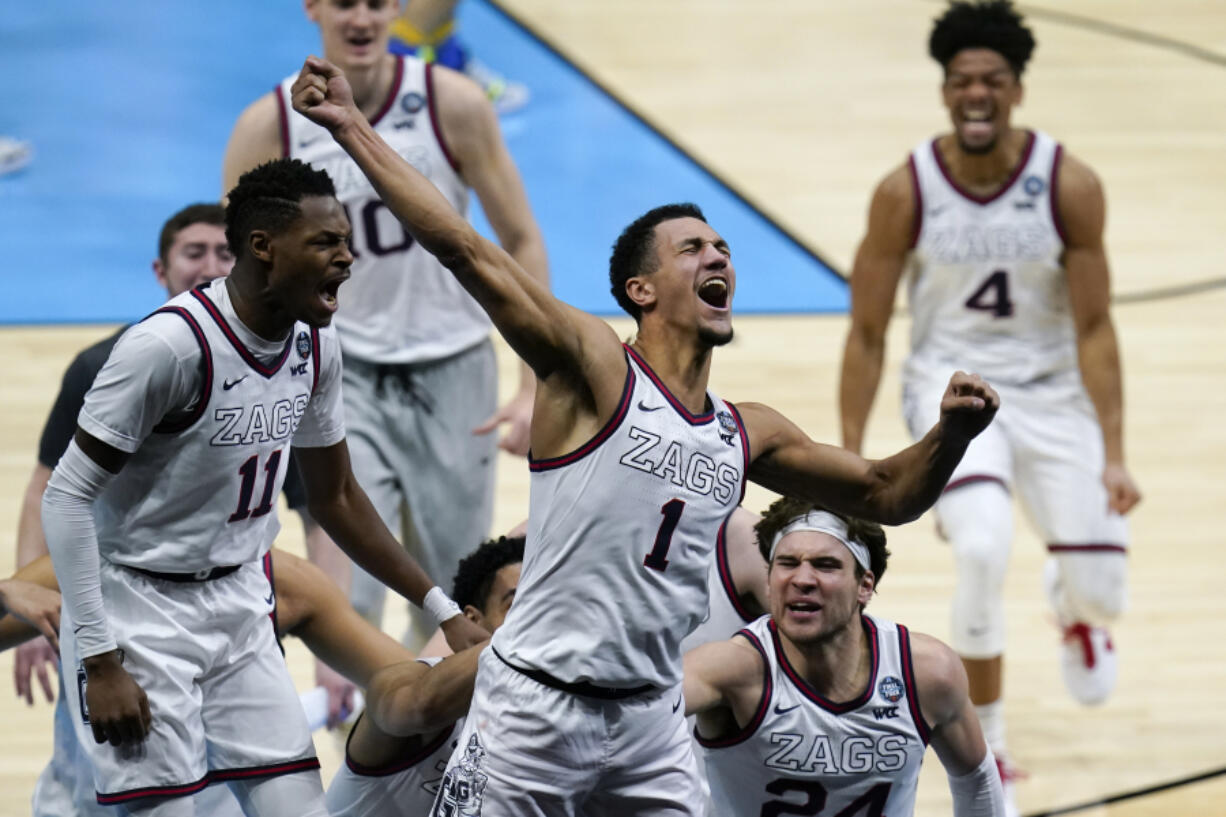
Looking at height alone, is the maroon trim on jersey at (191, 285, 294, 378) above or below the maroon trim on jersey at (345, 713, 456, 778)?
above

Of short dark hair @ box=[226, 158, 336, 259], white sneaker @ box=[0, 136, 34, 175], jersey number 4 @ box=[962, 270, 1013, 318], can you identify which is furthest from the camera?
white sneaker @ box=[0, 136, 34, 175]

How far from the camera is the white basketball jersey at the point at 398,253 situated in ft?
18.0

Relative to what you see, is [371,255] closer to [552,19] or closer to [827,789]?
[827,789]

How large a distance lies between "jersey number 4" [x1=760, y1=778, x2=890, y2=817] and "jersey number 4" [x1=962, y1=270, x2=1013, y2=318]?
86.8 inches

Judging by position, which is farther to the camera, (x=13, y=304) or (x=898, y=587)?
(x=13, y=304)

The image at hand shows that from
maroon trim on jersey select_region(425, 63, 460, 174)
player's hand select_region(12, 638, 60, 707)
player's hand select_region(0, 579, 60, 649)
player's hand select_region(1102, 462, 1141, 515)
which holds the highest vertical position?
maroon trim on jersey select_region(425, 63, 460, 174)

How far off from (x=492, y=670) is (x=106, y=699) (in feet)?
2.44

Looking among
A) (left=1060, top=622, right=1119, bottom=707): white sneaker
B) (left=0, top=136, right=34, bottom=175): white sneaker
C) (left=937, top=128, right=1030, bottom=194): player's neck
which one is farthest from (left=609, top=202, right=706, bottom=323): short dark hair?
(left=0, top=136, right=34, bottom=175): white sneaker

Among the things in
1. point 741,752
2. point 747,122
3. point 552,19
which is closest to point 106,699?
point 741,752

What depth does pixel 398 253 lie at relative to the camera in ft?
18.4

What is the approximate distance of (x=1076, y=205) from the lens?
241 inches

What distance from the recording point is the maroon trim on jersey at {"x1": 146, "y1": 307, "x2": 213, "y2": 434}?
378 cm

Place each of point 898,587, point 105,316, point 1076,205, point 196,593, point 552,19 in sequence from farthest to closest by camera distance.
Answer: point 552,19 < point 105,316 < point 898,587 < point 1076,205 < point 196,593

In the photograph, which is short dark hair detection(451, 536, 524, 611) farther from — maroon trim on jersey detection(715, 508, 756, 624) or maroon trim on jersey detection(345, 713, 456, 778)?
maroon trim on jersey detection(715, 508, 756, 624)
